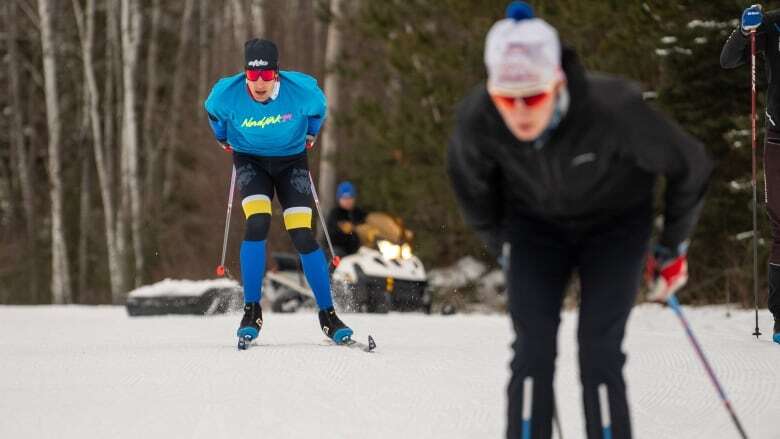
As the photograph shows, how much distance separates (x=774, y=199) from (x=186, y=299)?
26.9ft

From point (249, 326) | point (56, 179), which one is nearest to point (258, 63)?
point (249, 326)

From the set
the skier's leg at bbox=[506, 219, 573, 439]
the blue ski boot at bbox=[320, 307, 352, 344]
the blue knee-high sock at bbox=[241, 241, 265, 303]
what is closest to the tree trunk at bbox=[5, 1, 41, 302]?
the blue knee-high sock at bbox=[241, 241, 265, 303]

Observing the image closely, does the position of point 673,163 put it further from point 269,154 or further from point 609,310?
point 269,154

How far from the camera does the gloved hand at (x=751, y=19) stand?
7898 mm

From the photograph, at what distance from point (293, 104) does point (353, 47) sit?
17.0 metres

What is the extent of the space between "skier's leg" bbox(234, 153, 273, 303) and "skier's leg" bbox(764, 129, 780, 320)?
3.00 meters

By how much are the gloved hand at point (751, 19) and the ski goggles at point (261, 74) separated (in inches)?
111

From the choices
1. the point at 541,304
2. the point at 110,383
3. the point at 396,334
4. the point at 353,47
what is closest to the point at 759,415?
the point at 541,304

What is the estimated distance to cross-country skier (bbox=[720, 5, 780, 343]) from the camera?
7.91 metres

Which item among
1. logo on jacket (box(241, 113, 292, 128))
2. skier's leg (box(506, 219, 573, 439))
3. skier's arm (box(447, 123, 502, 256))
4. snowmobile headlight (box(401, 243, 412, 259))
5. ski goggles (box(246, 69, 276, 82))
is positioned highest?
ski goggles (box(246, 69, 276, 82))

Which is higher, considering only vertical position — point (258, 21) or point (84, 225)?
point (258, 21)

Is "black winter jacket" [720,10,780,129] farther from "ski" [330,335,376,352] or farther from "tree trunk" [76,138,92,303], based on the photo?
"tree trunk" [76,138,92,303]

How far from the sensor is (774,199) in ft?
26.5

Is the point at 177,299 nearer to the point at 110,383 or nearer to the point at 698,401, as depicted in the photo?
the point at 110,383
